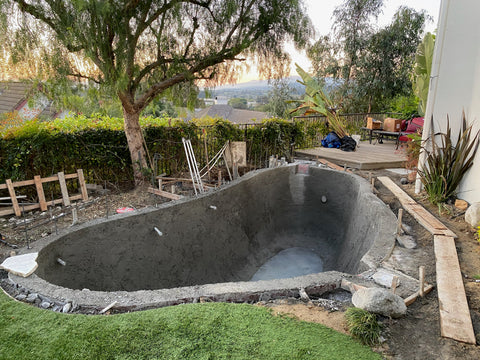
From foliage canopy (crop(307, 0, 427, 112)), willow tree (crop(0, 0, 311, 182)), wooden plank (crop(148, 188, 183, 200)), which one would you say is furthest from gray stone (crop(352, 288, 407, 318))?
foliage canopy (crop(307, 0, 427, 112))

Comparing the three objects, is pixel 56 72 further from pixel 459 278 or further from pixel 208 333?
pixel 459 278

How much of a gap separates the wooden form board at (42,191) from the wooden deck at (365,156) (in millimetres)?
5981

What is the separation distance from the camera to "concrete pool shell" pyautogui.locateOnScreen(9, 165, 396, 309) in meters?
3.05

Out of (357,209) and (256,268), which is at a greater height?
(357,209)

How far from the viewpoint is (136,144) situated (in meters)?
6.88

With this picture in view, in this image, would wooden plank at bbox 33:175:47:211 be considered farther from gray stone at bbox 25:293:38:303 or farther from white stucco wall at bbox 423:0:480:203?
white stucco wall at bbox 423:0:480:203

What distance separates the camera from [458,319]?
96.9 inches

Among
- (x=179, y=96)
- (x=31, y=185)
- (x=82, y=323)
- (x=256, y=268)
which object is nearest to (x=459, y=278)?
(x=82, y=323)

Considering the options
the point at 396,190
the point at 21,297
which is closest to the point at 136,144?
the point at 21,297

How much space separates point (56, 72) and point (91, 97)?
779mm

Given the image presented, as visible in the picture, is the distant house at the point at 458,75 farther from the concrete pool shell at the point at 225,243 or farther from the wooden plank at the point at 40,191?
the wooden plank at the point at 40,191

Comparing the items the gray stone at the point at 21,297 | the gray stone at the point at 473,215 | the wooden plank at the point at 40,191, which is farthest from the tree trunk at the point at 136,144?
the gray stone at the point at 473,215

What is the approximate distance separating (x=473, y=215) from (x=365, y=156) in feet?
15.2

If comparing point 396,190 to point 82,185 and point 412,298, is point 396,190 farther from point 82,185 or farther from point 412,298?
point 82,185
